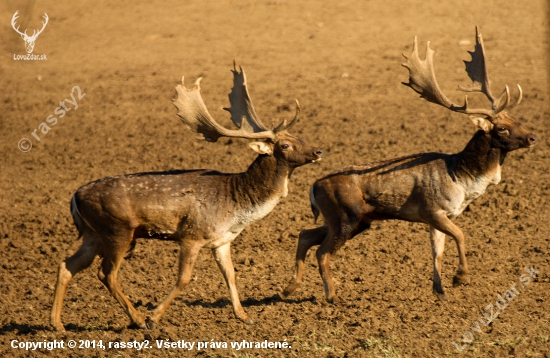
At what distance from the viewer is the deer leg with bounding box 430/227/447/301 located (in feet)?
30.2

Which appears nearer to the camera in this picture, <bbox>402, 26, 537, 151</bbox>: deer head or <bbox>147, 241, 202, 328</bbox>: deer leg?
<bbox>147, 241, 202, 328</bbox>: deer leg

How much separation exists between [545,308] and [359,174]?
232cm

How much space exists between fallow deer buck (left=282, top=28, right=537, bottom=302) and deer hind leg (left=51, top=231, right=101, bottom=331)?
211 cm

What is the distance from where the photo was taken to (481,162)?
9250mm

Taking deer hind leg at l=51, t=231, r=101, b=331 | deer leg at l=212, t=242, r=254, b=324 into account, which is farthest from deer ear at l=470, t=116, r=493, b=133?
deer hind leg at l=51, t=231, r=101, b=331

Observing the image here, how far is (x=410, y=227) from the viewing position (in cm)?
1138

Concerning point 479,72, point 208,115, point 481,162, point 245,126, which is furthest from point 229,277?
point 479,72

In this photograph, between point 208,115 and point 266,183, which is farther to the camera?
point 208,115

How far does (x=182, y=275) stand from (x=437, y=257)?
111 inches

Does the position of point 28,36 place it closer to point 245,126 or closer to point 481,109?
point 245,126

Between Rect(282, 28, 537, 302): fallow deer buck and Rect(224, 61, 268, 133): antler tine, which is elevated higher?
Rect(224, 61, 268, 133): antler tine

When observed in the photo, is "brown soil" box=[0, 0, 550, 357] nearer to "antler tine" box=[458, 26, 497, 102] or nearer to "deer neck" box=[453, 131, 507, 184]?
"deer neck" box=[453, 131, 507, 184]

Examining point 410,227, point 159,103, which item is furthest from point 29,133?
point 410,227

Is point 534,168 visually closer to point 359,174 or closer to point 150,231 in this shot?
point 359,174
